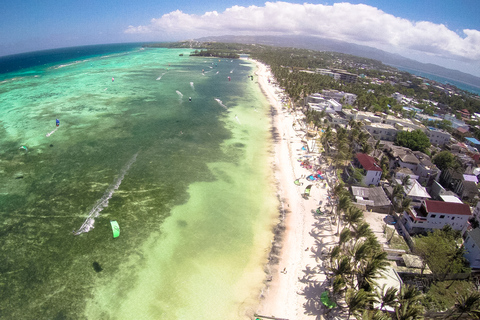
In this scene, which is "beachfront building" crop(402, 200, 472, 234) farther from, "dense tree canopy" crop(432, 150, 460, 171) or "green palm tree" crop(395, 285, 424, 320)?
"dense tree canopy" crop(432, 150, 460, 171)

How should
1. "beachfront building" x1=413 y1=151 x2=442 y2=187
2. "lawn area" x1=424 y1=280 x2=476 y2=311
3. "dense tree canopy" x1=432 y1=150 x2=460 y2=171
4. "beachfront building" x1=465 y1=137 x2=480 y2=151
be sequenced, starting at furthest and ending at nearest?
1. "beachfront building" x1=465 y1=137 x2=480 y2=151
2. "dense tree canopy" x1=432 y1=150 x2=460 y2=171
3. "beachfront building" x1=413 y1=151 x2=442 y2=187
4. "lawn area" x1=424 y1=280 x2=476 y2=311

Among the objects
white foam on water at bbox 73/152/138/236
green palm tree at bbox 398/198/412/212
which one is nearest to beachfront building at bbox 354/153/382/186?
green palm tree at bbox 398/198/412/212

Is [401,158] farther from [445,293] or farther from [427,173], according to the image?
[445,293]

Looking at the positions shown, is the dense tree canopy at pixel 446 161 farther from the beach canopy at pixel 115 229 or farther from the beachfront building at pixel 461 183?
the beach canopy at pixel 115 229

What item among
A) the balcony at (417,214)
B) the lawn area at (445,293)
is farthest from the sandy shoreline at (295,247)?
the balcony at (417,214)

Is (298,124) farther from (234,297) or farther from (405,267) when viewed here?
(234,297)

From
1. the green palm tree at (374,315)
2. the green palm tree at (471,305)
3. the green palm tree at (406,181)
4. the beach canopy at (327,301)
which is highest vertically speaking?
the green palm tree at (406,181)
